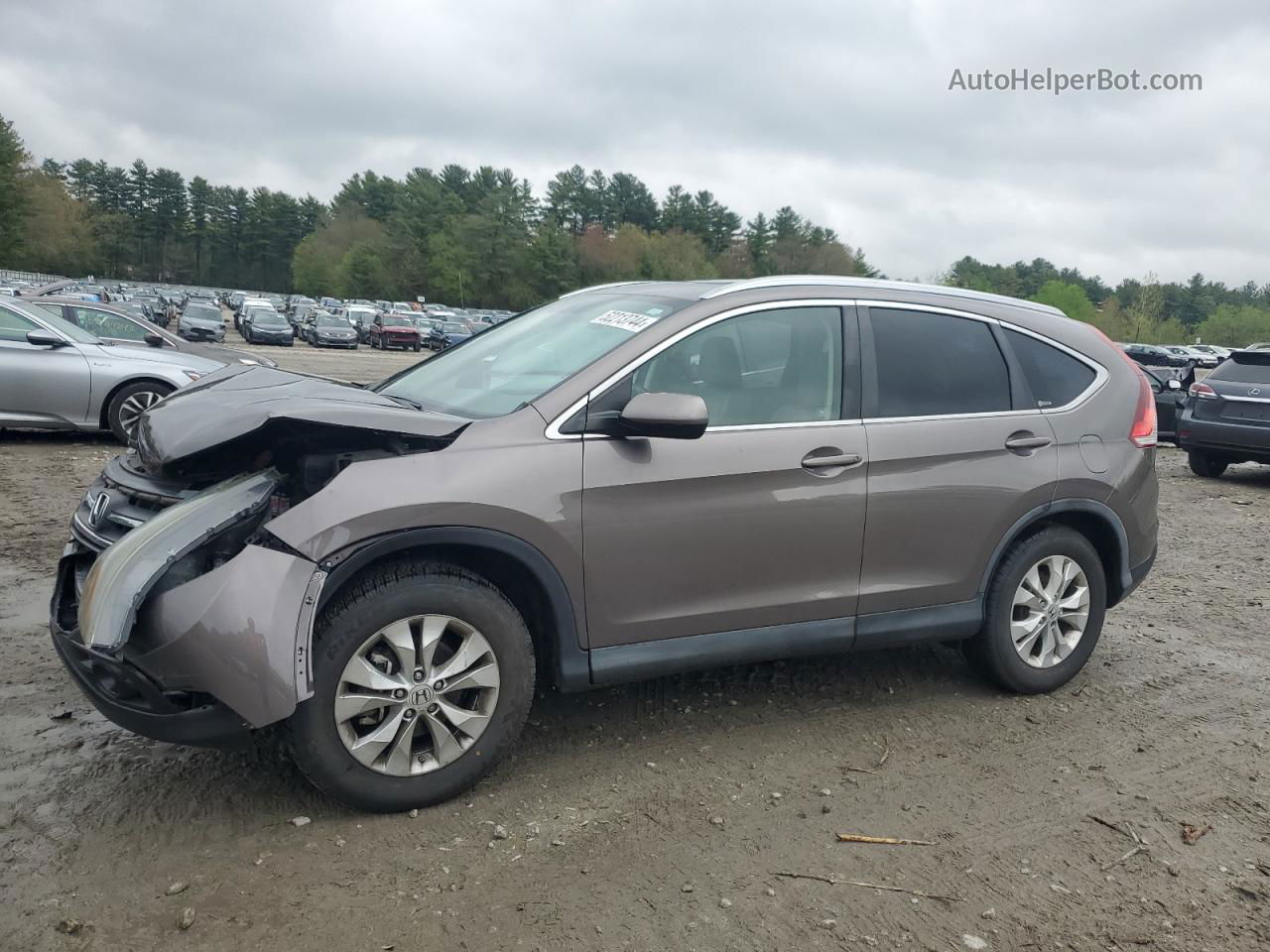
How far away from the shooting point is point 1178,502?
1024cm

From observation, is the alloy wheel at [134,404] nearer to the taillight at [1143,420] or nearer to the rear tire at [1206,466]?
the taillight at [1143,420]

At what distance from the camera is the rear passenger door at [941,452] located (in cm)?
402

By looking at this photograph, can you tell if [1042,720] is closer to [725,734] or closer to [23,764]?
[725,734]

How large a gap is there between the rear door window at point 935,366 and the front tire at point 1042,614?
2.27 feet

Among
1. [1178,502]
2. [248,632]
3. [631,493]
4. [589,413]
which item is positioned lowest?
[1178,502]

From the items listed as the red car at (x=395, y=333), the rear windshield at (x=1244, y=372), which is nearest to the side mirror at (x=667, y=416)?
the rear windshield at (x=1244, y=372)

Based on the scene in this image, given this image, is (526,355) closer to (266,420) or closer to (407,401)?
(407,401)

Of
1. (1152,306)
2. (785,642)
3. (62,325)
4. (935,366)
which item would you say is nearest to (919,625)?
(785,642)

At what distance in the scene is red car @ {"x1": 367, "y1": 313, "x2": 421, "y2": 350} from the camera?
4234 cm

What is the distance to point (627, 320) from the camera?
12.9 feet

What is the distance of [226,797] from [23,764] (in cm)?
77

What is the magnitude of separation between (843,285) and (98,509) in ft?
9.69

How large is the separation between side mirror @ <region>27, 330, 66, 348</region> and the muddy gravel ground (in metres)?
5.78

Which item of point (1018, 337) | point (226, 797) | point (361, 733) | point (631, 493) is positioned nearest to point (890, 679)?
point (1018, 337)
